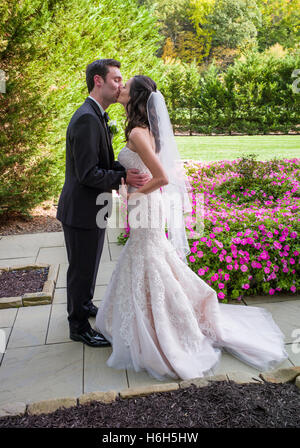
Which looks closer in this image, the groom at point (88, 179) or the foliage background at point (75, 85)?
the groom at point (88, 179)

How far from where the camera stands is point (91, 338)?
3215 millimetres

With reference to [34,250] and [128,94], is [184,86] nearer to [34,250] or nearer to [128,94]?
[34,250]

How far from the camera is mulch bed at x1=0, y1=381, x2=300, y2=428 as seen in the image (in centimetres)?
217

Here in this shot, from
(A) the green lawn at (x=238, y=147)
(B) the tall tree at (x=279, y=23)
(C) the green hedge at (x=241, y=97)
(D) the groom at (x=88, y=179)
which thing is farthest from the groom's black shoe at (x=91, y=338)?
(B) the tall tree at (x=279, y=23)

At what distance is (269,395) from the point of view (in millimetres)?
2379

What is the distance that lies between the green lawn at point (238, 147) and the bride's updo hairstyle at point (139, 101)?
352 inches

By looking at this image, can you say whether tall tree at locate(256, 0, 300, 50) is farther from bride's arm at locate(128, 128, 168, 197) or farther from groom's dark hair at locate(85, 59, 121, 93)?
bride's arm at locate(128, 128, 168, 197)

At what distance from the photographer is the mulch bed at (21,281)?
4113 mm

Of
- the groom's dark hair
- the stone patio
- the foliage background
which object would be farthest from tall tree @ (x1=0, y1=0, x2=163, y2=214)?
the groom's dark hair

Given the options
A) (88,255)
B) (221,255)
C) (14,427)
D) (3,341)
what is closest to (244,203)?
(221,255)

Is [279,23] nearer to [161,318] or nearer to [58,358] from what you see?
[161,318]

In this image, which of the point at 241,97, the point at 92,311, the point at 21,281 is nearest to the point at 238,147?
the point at 241,97

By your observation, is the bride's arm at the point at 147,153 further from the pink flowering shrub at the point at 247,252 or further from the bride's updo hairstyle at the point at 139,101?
the pink flowering shrub at the point at 247,252

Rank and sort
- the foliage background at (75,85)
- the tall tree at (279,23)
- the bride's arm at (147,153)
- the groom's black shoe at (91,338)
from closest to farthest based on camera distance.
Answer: the bride's arm at (147,153) < the groom's black shoe at (91,338) < the foliage background at (75,85) < the tall tree at (279,23)
